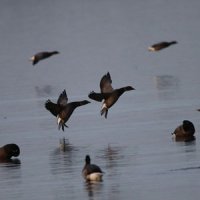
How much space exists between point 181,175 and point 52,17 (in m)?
64.6

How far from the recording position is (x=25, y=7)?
98.2 meters

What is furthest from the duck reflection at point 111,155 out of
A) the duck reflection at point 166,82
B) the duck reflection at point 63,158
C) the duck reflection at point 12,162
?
the duck reflection at point 166,82

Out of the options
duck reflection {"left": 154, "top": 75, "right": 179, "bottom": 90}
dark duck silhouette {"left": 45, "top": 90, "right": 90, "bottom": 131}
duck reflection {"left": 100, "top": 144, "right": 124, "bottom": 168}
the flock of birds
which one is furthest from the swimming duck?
duck reflection {"left": 154, "top": 75, "right": 179, "bottom": 90}

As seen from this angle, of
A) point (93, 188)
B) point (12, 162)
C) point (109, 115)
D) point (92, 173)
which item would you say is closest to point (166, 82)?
point (109, 115)

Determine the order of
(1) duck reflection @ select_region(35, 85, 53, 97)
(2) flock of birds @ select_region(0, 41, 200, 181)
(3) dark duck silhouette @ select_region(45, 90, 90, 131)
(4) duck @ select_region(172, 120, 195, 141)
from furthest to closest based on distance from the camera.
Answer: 1. (1) duck reflection @ select_region(35, 85, 53, 97)
2. (3) dark duck silhouette @ select_region(45, 90, 90, 131)
3. (4) duck @ select_region(172, 120, 195, 141)
4. (2) flock of birds @ select_region(0, 41, 200, 181)

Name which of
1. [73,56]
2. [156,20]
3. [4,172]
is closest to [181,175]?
[4,172]

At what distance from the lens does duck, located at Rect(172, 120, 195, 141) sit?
69.8ft

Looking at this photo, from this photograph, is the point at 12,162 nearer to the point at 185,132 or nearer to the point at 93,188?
the point at 185,132

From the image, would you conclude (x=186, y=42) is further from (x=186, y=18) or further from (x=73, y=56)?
(x=186, y=18)

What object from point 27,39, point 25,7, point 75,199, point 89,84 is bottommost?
point 75,199

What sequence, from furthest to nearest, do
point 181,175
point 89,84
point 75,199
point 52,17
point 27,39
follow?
1. point 52,17
2. point 27,39
3. point 89,84
4. point 181,175
5. point 75,199

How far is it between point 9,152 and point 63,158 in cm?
99

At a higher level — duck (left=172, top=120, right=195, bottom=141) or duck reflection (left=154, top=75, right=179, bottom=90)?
duck reflection (left=154, top=75, right=179, bottom=90)

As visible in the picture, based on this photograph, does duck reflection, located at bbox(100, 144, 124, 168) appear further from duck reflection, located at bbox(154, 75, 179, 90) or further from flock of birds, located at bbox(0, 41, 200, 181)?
duck reflection, located at bbox(154, 75, 179, 90)
